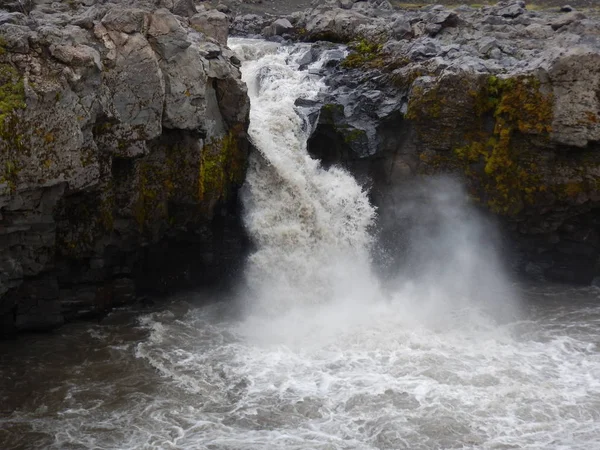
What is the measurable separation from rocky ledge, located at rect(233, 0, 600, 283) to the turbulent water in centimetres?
88

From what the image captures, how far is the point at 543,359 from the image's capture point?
60.0ft

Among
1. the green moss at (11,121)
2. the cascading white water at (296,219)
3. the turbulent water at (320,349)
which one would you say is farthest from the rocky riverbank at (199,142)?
the turbulent water at (320,349)

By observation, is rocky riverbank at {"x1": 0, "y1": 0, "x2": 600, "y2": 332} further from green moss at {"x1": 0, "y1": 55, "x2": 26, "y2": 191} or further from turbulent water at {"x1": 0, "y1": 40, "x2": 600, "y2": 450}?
turbulent water at {"x1": 0, "y1": 40, "x2": 600, "y2": 450}

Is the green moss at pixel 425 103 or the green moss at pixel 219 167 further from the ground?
the green moss at pixel 425 103

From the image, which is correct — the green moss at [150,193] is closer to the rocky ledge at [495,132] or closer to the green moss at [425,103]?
the rocky ledge at [495,132]

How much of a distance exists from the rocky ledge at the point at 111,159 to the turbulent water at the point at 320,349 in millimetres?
1154

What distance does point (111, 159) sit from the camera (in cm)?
1873

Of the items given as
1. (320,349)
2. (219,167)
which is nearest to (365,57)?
(219,167)

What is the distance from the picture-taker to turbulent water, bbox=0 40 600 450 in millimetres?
14758

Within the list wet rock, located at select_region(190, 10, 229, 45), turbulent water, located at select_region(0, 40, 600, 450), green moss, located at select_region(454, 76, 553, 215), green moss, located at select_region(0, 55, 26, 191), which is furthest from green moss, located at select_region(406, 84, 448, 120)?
green moss, located at select_region(0, 55, 26, 191)

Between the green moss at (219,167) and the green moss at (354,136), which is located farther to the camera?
the green moss at (354,136)

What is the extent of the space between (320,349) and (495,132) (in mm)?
10092

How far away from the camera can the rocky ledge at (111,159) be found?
16609 mm

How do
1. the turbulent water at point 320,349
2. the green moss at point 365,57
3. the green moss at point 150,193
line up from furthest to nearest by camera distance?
the green moss at point 365,57, the green moss at point 150,193, the turbulent water at point 320,349
